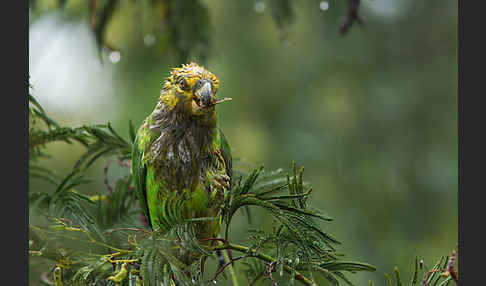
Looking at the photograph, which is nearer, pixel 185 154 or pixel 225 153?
pixel 185 154

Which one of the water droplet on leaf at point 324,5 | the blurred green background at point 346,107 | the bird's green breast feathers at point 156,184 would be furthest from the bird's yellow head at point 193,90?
the blurred green background at point 346,107

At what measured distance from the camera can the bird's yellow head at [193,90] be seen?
140 centimetres

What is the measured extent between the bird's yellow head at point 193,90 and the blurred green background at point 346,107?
221 cm

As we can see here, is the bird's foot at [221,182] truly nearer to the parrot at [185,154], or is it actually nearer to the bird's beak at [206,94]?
the parrot at [185,154]

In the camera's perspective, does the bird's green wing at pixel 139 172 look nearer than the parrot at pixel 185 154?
No

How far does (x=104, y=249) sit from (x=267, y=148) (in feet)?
9.78

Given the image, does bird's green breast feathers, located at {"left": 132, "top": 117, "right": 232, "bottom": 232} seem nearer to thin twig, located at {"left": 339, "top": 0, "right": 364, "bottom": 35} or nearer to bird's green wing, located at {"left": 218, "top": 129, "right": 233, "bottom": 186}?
bird's green wing, located at {"left": 218, "top": 129, "right": 233, "bottom": 186}

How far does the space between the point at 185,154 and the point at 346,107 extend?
3476 millimetres

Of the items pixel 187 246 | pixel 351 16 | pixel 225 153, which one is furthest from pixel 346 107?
pixel 187 246

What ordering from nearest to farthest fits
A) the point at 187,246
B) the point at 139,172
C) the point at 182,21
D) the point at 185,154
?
the point at 187,246
the point at 185,154
the point at 139,172
the point at 182,21

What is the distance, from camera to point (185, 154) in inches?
59.8

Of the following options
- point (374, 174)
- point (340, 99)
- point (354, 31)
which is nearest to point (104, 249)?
point (374, 174)

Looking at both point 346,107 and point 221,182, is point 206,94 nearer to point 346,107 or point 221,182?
point 221,182

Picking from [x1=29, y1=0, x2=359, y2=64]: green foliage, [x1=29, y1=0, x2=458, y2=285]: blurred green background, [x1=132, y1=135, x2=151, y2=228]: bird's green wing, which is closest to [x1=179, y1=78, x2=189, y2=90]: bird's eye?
[x1=132, y1=135, x2=151, y2=228]: bird's green wing
